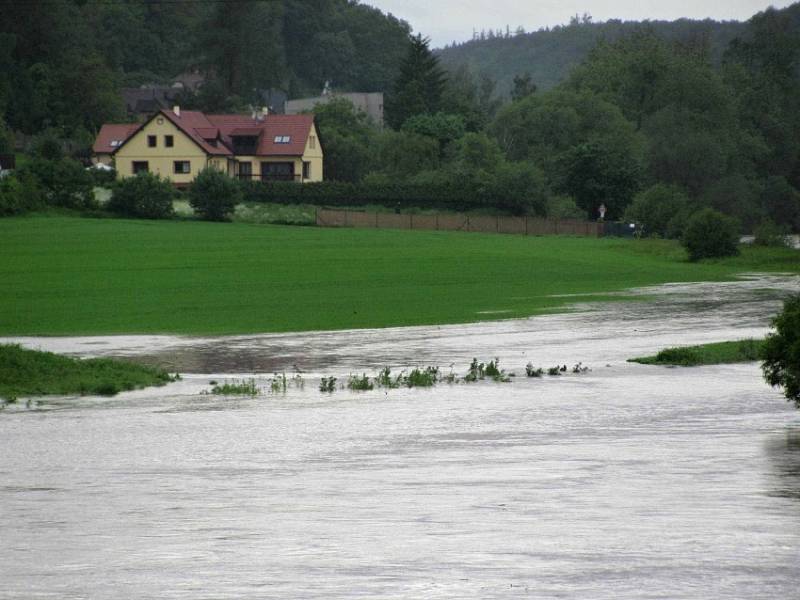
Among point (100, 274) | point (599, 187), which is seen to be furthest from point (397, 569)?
point (599, 187)

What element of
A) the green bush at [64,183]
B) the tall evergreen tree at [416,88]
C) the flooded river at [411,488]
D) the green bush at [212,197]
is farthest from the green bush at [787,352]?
the tall evergreen tree at [416,88]

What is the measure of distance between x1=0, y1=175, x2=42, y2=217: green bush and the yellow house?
1100 inches

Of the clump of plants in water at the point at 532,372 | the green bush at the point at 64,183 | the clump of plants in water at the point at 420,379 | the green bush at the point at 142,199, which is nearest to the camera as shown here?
the clump of plants in water at the point at 420,379

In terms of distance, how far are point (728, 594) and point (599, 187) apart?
109 meters

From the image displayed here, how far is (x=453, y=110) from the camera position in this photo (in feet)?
523

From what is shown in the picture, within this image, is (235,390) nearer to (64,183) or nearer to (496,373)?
(496,373)

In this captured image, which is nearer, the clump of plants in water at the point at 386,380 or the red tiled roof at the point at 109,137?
the clump of plants in water at the point at 386,380

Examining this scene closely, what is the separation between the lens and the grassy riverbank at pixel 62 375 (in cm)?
3041

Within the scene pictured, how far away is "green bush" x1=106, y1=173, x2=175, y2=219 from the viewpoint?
340 ft

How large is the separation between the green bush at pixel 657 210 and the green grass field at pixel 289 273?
9.39m

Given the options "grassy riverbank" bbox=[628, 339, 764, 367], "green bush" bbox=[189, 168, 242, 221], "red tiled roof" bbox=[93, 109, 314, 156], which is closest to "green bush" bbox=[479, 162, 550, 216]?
"green bush" bbox=[189, 168, 242, 221]

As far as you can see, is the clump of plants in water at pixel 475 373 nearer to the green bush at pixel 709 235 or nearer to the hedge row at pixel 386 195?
the green bush at pixel 709 235

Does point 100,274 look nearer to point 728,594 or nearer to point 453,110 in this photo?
point 728,594

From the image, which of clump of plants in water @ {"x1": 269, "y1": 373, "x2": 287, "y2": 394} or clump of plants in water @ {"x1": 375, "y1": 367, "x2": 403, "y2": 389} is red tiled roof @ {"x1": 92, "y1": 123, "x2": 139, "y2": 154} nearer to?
clump of plants in water @ {"x1": 269, "y1": 373, "x2": 287, "y2": 394}
